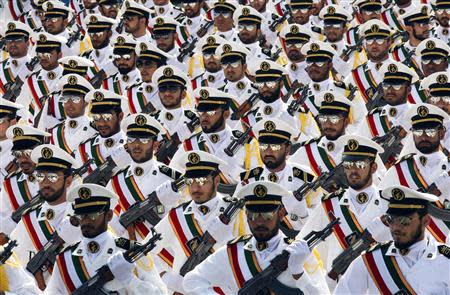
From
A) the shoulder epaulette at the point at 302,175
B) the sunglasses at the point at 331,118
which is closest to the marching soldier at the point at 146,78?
the sunglasses at the point at 331,118

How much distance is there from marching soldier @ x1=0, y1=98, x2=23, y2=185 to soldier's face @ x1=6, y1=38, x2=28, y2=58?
201 inches

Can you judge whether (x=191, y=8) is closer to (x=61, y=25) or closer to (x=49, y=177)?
(x=61, y=25)

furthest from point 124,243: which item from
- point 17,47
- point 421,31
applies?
point 421,31

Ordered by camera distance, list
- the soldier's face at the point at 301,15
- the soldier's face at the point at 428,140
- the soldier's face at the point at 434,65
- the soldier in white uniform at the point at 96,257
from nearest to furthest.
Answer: the soldier in white uniform at the point at 96,257, the soldier's face at the point at 428,140, the soldier's face at the point at 434,65, the soldier's face at the point at 301,15

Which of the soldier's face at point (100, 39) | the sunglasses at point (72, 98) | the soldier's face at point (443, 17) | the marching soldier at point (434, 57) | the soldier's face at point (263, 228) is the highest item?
the soldier's face at point (100, 39)

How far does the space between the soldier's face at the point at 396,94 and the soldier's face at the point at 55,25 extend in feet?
28.7

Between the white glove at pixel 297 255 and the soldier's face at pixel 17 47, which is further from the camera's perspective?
the soldier's face at pixel 17 47

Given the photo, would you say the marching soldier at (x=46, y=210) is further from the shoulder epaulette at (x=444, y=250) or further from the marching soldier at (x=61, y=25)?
the marching soldier at (x=61, y=25)

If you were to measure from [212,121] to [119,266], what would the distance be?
6.82 metres

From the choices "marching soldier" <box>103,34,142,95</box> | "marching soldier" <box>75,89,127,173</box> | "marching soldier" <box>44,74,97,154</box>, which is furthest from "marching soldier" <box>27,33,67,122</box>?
"marching soldier" <box>75,89,127,173</box>

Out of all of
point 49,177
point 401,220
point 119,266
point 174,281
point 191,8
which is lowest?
point 401,220

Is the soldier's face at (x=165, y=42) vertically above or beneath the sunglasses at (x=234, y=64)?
above

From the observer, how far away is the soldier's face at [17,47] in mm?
26281

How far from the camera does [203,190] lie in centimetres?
1672
